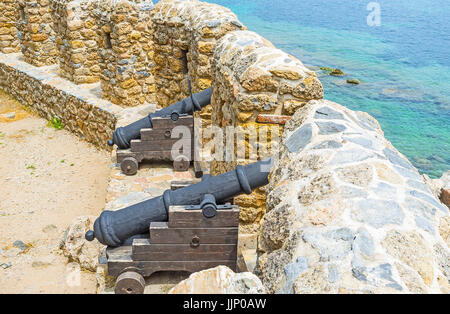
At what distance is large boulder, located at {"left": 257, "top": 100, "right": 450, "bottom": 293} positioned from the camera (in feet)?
5.29

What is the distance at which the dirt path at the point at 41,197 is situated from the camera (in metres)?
4.84

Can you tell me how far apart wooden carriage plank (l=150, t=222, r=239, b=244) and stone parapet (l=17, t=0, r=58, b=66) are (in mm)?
8373

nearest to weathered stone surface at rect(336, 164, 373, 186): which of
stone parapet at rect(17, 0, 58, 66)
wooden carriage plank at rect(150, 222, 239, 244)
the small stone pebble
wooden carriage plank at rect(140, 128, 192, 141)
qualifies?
wooden carriage plank at rect(150, 222, 239, 244)

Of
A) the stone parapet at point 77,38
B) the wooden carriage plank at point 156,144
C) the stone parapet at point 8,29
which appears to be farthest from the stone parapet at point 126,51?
the stone parapet at point 8,29

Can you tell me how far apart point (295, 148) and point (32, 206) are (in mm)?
5106

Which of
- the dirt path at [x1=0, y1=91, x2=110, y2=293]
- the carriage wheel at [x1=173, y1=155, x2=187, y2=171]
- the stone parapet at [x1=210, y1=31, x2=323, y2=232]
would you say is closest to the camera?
the stone parapet at [x1=210, y1=31, x2=323, y2=232]

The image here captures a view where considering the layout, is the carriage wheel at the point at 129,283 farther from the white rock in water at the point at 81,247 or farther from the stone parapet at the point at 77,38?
the stone parapet at the point at 77,38

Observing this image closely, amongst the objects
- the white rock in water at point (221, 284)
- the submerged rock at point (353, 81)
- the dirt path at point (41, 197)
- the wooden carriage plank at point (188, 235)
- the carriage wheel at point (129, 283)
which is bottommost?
the submerged rock at point (353, 81)

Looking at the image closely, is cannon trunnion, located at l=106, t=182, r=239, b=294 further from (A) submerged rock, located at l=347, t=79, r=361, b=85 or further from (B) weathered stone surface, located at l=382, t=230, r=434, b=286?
(A) submerged rock, located at l=347, t=79, r=361, b=85

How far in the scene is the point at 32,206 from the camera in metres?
6.47

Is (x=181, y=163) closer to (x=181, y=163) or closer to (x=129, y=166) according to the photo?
(x=181, y=163)

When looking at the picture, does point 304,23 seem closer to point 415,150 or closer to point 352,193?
point 415,150

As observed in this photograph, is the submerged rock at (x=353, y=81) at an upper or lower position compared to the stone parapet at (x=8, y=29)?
lower

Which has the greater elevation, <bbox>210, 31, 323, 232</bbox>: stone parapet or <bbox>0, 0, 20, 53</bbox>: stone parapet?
<bbox>210, 31, 323, 232</bbox>: stone parapet
